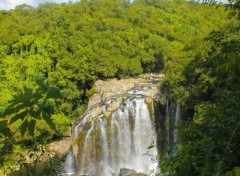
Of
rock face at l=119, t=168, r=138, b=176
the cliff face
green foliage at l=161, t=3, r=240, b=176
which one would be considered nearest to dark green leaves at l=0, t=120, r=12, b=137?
green foliage at l=161, t=3, r=240, b=176

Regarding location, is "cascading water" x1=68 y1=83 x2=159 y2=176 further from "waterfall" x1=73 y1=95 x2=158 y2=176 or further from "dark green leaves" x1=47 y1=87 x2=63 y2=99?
"dark green leaves" x1=47 y1=87 x2=63 y2=99

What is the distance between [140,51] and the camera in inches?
1144

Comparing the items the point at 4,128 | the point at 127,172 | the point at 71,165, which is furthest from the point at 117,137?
the point at 4,128

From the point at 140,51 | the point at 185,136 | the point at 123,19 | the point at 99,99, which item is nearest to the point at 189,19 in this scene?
the point at 123,19

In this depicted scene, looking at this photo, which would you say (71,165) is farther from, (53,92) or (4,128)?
(53,92)

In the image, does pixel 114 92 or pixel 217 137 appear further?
pixel 114 92

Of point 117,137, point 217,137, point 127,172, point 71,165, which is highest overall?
point 217,137

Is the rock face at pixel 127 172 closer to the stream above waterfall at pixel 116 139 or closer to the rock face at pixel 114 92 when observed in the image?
the stream above waterfall at pixel 116 139

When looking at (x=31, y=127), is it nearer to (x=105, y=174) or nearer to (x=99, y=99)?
(x=105, y=174)

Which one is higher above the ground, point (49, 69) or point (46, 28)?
point (46, 28)

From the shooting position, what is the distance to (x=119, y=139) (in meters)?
17.5

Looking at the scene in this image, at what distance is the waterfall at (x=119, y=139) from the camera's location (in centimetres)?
1714

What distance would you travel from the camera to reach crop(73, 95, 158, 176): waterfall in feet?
56.2

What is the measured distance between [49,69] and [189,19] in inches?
Answer: 758
